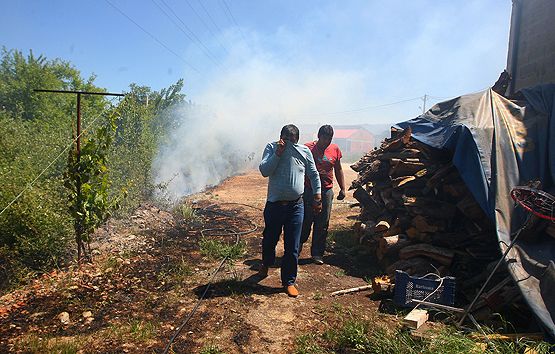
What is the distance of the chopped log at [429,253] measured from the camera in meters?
4.46

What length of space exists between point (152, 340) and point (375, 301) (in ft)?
8.55

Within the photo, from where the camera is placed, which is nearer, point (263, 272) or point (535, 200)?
point (535, 200)

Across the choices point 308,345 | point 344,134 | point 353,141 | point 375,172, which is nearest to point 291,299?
point 308,345

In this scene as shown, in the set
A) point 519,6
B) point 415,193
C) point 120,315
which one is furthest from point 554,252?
point 519,6

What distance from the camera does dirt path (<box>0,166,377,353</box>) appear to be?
323 centimetres

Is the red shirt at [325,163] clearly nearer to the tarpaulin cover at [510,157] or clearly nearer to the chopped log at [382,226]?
the chopped log at [382,226]

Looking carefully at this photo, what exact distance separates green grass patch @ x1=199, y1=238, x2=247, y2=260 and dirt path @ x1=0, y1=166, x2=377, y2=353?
0.30 ft

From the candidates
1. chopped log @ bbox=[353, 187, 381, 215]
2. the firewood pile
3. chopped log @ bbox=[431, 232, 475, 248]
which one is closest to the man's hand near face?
the firewood pile

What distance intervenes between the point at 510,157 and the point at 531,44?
439 cm

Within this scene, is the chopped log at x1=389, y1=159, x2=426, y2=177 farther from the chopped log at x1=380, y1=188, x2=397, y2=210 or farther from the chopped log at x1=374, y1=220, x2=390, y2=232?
the chopped log at x1=374, y1=220, x2=390, y2=232

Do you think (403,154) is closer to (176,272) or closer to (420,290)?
(420,290)

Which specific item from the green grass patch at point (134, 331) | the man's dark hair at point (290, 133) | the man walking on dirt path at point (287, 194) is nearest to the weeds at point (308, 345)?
the man walking on dirt path at point (287, 194)

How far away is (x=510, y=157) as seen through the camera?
4309 mm

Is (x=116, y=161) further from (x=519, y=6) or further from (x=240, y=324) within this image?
(x=519, y=6)
